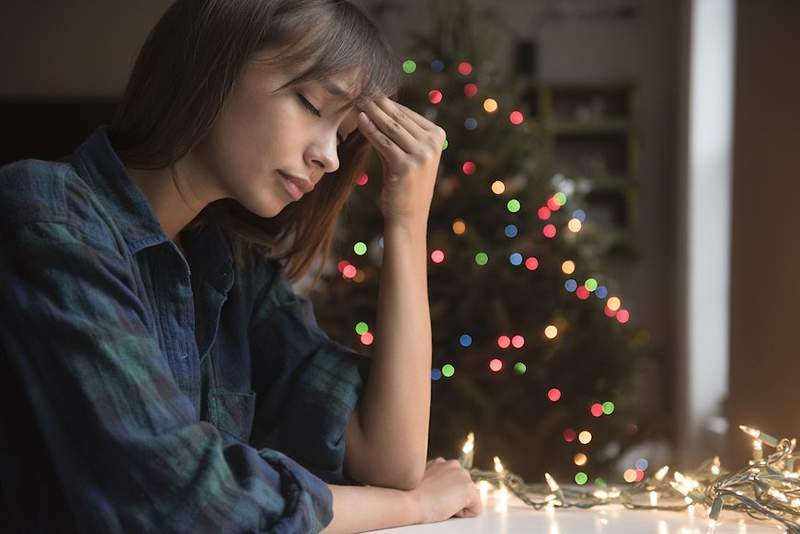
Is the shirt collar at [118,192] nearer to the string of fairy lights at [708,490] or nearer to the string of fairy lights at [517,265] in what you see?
the string of fairy lights at [708,490]

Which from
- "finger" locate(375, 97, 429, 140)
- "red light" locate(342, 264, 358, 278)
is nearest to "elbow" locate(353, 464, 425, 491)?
"finger" locate(375, 97, 429, 140)

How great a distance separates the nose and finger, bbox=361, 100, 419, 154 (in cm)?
11

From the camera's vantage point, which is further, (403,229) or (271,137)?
(403,229)

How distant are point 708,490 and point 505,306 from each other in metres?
1.93

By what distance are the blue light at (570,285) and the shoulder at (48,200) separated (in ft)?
7.32

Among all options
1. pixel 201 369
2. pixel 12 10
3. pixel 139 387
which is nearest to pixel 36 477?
pixel 139 387

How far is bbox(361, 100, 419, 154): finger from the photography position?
115 centimetres

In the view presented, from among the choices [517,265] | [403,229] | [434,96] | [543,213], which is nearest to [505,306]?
[517,265]

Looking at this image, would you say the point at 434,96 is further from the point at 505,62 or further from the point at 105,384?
the point at 505,62

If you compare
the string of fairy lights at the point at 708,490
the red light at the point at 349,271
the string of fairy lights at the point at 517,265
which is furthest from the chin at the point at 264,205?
the red light at the point at 349,271

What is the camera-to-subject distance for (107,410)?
0.81 metres

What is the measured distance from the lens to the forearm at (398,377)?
1138 mm

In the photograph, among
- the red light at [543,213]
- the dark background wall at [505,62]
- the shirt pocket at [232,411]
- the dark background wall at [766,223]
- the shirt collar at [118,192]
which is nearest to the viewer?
Answer: the shirt collar at [118,192]

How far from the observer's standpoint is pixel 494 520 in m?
1.06
